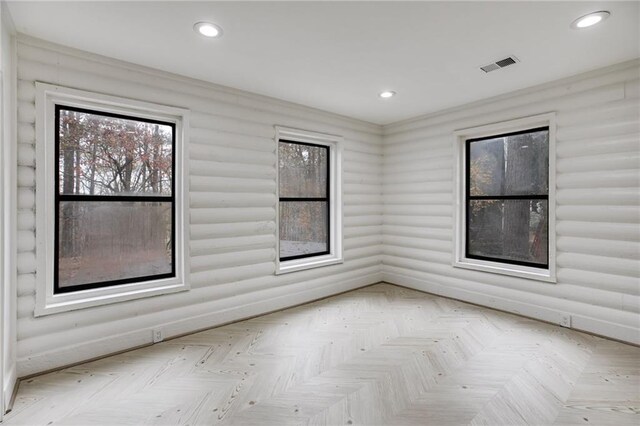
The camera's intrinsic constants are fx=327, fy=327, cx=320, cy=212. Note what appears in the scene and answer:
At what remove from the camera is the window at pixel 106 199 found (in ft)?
8.55

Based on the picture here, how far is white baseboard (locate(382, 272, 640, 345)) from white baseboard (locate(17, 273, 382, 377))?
3.99 feet

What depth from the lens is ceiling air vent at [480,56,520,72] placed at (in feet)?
9.47

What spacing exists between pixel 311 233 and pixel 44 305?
294cm

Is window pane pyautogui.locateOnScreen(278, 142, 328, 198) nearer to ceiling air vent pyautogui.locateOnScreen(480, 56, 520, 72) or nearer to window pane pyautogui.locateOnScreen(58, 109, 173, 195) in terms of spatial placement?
window pane pyautogui.locateOnScreen(58, 109, 173, 195)

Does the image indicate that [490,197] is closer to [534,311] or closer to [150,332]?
[534,311]

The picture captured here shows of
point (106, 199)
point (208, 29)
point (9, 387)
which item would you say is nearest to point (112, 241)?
point (106, 199)

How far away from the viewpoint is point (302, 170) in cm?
449

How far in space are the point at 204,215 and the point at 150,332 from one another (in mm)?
1200

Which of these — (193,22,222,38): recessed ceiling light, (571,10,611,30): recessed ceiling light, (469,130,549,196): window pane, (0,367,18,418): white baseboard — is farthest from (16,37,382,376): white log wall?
(571,10,611,30): recessed ceiling light

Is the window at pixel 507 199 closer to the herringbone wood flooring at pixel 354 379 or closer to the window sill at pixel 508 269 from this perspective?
the window sill at pixel 508 269

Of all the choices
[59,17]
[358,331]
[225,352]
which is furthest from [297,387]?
[59,17]

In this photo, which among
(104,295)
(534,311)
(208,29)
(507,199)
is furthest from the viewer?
(507,199)

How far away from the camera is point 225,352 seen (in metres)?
2.90

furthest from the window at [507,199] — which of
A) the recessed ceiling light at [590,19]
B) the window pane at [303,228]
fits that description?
the window pane at [303,228]
